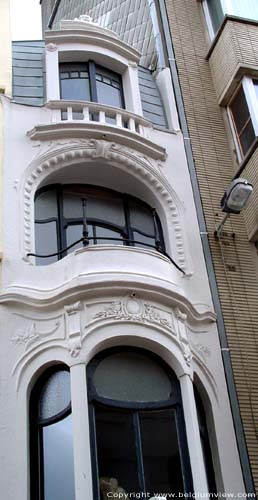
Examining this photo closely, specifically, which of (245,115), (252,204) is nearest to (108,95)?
(245,115)

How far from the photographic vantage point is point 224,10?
16.9 m

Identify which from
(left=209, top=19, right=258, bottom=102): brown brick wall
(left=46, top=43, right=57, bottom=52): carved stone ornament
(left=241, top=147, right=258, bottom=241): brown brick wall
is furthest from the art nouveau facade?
(left=209, top=19, right=258, bottom=102): brown brick wall

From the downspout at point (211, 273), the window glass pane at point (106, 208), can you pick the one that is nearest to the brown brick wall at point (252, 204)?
the downspout at point (211, 273)

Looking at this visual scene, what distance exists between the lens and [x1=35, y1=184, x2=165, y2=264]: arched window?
515 inches

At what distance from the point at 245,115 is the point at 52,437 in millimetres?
8013

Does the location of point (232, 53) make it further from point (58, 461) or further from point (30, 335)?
point (58, 461)

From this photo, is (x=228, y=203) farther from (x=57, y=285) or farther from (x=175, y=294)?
(x=57, y=285)

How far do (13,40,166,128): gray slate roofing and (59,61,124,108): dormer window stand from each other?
0.47m

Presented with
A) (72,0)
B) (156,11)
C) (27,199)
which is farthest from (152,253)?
(72,0)

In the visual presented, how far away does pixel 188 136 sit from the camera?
15492 mm

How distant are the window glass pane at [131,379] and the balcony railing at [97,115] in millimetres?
5033

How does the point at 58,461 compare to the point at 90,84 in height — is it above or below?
below

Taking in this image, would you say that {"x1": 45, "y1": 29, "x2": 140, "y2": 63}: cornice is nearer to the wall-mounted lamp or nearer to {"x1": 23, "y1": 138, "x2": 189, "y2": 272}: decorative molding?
{"x1": 23, "y1": 138, "x2": 189, "y2": 272}: decorative molding

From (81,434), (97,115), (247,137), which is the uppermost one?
(97,115)
